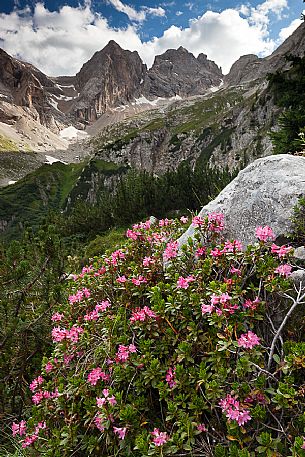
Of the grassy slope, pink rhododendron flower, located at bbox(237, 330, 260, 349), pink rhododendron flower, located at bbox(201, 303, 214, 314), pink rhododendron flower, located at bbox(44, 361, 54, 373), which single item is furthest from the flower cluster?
the grassy slope

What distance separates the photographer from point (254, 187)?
3.91 meters

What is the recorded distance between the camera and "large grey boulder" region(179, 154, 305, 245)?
140 inches

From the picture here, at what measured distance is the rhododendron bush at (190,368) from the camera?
2.19 m

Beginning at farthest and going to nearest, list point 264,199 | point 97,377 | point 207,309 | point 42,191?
1. point 42,191
2. point 264,199
3. point 97,377
4. point 207,309

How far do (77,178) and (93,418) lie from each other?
154313mm

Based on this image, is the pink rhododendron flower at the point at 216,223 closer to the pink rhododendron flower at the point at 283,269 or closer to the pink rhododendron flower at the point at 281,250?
the pink rhododendron flower at the point at 281,250

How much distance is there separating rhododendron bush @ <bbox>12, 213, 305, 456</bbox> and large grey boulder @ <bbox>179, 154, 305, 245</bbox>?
0.78ft

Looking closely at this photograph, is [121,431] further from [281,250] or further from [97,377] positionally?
[281,250]

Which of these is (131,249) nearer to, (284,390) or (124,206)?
(284,390)

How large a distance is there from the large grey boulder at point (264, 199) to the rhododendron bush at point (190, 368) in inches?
9.4

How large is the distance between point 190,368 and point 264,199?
7.06 ft

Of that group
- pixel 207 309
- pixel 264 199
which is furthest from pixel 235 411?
pixel 264 199

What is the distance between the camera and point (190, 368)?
2.45 m

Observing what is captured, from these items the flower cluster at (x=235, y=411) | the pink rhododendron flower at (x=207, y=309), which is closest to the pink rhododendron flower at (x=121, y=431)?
the flower cluster at (x=235, y=411)
